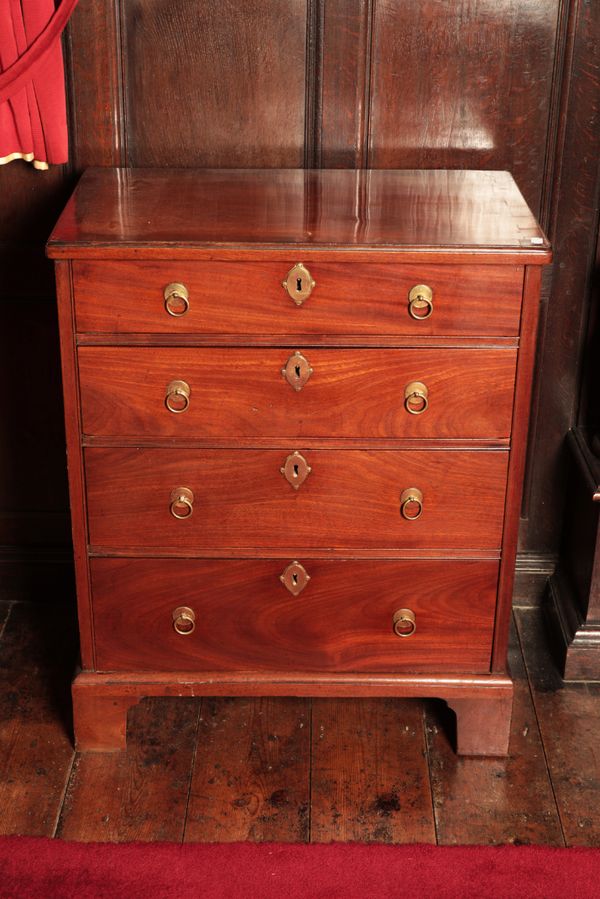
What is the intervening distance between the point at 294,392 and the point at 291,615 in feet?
1.81

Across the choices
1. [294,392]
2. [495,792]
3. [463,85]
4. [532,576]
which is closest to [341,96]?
[463,85]

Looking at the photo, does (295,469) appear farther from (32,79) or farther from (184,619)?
(32,79)

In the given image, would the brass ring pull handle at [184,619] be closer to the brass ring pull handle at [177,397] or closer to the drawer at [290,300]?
the brass ring pull handle at [177,397]

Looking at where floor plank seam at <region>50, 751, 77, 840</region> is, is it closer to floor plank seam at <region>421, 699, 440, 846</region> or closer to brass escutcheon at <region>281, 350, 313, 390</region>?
floor plank seam at <region>421, 699, 440, 846</region>

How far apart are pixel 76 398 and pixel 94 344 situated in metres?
0.13

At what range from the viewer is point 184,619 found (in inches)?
104

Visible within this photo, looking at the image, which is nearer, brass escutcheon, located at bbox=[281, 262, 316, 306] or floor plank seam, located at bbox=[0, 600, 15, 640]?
brass escutcheon, located at bbox=[281, 262, 316, 306]

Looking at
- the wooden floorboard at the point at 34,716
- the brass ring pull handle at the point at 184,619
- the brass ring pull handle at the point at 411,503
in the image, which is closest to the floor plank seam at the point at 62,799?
the wooden floorboard at the point at 34,716

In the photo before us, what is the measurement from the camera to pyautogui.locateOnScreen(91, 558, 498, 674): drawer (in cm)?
260

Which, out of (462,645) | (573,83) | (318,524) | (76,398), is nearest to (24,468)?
(76,398)

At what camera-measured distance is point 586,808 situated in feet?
8.56

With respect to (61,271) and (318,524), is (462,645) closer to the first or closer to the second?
(318,524)

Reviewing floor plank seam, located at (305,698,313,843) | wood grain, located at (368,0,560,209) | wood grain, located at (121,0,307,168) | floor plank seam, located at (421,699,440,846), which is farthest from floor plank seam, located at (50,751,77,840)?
wood grain, located at (368,0,560,209)

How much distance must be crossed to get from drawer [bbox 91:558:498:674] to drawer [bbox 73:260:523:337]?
0.55m
